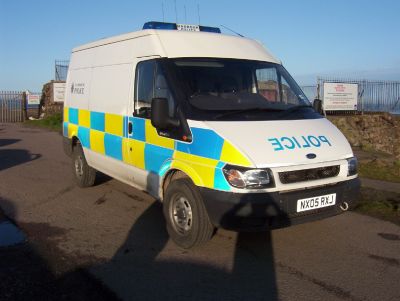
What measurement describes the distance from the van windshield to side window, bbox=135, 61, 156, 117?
394mm

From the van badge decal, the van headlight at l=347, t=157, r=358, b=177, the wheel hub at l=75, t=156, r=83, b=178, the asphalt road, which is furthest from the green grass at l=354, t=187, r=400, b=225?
the van badge decal

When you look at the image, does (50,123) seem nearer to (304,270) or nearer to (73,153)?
(73,153)

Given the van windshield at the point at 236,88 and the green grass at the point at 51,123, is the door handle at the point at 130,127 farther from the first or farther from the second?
the green grass at the point at 51,123

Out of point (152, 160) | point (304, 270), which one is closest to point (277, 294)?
point (304, 270)

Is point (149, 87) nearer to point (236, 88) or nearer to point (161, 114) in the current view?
point (161, 114)

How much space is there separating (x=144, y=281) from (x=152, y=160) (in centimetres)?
173

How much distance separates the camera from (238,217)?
436 centimetres

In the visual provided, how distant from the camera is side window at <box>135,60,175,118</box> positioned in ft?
17.2

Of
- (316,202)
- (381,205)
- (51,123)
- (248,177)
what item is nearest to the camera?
(248,177)

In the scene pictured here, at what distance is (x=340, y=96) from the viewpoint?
1803 cm

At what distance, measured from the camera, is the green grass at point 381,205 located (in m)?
6.25

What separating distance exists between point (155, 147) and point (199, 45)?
1348mm

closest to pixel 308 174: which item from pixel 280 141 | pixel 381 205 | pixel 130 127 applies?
pixel 280 141

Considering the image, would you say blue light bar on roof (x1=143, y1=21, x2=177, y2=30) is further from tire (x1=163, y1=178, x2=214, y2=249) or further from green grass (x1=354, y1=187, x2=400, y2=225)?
green grass (x1=354, y1=187, x2=400, y2=225)
